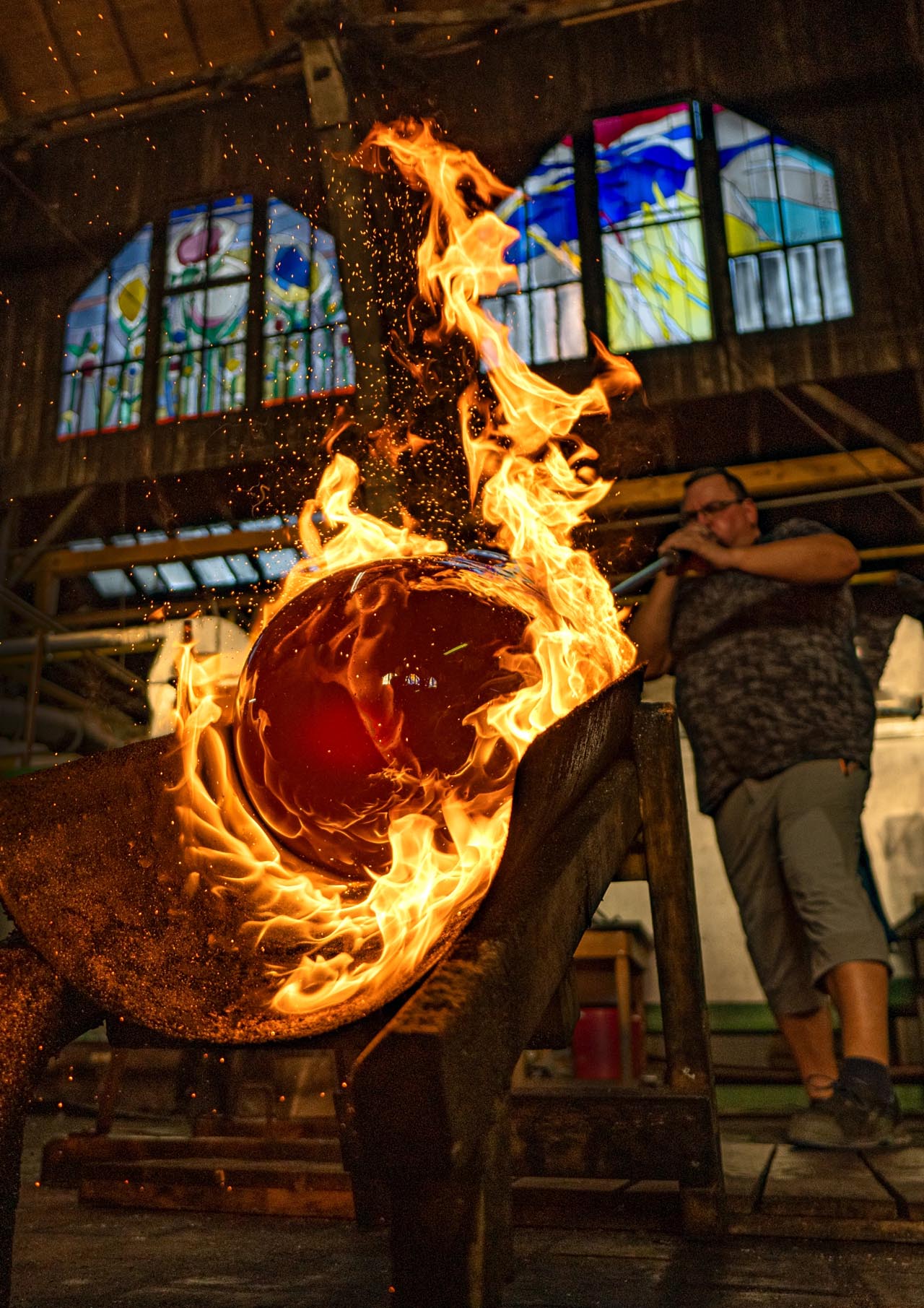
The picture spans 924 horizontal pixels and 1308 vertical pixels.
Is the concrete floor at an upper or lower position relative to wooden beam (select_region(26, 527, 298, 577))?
→ lower

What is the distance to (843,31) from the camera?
802cm

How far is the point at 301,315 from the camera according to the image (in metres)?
8.18

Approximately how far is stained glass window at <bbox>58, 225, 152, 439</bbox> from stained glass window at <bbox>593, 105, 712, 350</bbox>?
410 centimetres

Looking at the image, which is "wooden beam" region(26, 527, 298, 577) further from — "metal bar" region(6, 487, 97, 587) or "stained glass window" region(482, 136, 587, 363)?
"stained glass window" region(482, 136, 587, 363)

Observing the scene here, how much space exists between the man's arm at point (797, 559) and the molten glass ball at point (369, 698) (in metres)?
1.34

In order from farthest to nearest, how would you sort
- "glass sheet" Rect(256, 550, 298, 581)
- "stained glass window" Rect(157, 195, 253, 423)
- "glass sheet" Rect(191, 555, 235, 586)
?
"glass sheet" Rect(191, 555, 235, 586), "glass sheet" Rect(256, 550, 298, 581), "stained glass window" Rect(157, 195, 253, 423)

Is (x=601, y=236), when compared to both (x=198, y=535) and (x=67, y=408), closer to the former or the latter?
(x=198, y=535)

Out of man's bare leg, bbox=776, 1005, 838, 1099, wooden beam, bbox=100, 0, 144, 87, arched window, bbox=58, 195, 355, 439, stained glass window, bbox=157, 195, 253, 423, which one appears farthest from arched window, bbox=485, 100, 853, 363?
man's bare leg, bbox=776, 1005, 838, 1099

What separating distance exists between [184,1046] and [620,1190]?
1.04m

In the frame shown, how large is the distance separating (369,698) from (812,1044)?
1861mm

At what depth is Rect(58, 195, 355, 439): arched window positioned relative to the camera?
818cm

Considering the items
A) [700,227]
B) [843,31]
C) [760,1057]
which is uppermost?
[843,31]

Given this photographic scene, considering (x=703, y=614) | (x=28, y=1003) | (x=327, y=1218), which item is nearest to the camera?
(x=28, y=1003)

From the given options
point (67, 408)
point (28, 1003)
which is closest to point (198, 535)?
A: point (67, 408)
